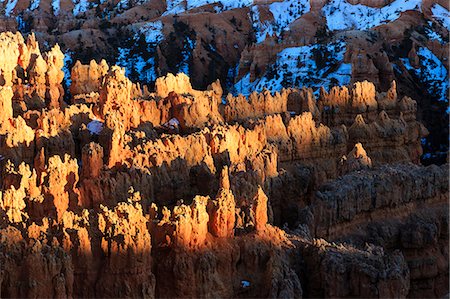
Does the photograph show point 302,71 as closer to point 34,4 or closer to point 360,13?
point 360,13

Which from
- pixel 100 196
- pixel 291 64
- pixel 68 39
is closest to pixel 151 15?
pixel 68 39

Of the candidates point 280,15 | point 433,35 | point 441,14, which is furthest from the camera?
point 280,15

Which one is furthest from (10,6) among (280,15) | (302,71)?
(302,71)

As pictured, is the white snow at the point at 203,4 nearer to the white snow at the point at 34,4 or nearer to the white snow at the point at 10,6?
the white snow at the point at 34,4

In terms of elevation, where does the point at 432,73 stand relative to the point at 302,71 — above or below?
below

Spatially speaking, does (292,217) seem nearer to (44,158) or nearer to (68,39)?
(44,158)

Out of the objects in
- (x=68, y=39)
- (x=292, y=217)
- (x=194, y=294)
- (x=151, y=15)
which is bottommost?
(x=194, y=294)

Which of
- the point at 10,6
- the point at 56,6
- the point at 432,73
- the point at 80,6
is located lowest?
the point at 432,73
